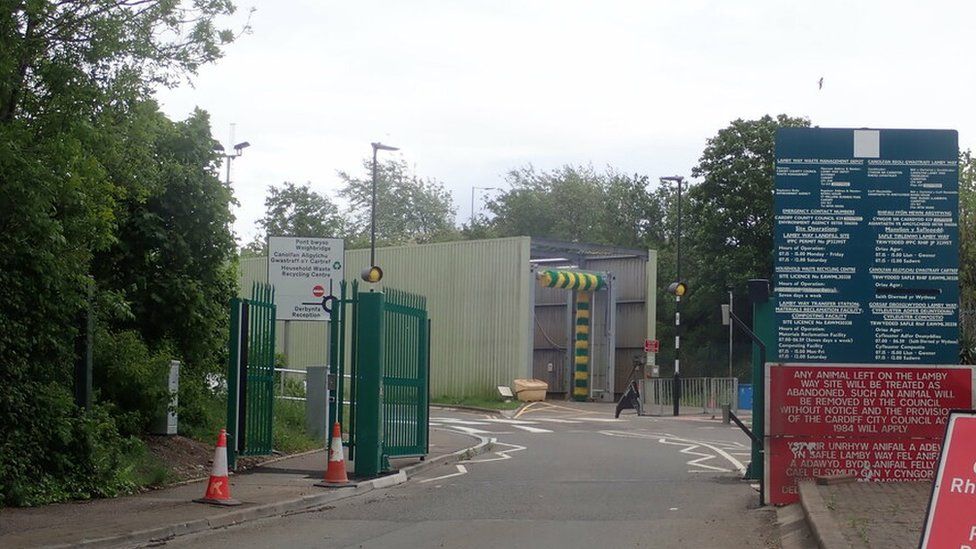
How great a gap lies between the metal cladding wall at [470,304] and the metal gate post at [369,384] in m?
28.5

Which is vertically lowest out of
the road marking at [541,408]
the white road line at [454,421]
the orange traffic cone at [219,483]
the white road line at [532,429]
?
the road marking at [541,408]

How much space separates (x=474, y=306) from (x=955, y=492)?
4042 cm

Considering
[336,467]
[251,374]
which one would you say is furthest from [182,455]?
[336,467]

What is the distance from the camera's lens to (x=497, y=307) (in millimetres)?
45938

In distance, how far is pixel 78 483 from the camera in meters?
13.6

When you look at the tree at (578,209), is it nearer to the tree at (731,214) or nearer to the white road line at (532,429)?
the tree at (731,214)

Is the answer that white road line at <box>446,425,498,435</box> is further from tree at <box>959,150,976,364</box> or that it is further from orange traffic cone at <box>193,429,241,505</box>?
orange traffic cone at <box>193,429,241,505</box>

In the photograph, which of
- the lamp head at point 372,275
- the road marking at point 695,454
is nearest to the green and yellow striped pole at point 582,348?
the lamp head at point 372,275

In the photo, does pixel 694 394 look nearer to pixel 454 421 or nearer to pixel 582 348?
pixel 582 348

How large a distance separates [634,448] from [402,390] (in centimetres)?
658

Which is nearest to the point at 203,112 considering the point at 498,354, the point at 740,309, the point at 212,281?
the point at 212,281

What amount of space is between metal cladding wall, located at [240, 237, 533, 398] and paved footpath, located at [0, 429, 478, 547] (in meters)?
28.4

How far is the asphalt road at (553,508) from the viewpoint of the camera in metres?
10.9

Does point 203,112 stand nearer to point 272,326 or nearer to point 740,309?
point 272,326
